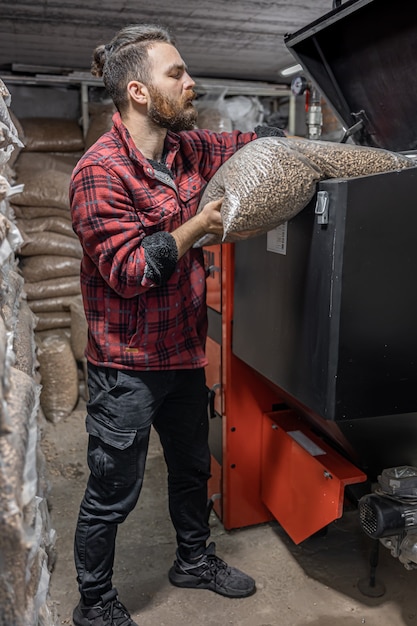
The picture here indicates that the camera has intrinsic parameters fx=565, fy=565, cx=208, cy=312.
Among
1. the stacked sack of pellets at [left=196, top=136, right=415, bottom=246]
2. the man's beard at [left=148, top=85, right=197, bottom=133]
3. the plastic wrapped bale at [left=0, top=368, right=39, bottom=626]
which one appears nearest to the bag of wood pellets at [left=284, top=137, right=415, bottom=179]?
the stacked sack of pellets at [left=196, top=136, right=415, bottom=246]

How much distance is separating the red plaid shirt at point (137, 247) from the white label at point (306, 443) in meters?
0.42

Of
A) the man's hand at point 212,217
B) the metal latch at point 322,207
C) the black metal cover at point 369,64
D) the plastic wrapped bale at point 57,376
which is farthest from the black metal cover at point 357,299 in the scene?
the plastic wrapped bale at point 57,376

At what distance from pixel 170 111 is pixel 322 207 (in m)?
0.53

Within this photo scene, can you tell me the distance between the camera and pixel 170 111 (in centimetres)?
148

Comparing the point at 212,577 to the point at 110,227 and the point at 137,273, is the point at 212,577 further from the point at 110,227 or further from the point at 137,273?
the point at 110,227

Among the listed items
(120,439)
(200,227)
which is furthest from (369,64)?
(120,439)

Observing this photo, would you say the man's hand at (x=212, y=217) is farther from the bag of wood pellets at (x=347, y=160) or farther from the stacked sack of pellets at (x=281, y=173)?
the bag of wood pellets at (x=347, y=160)

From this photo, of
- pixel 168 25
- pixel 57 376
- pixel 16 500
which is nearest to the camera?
pixel 16 500

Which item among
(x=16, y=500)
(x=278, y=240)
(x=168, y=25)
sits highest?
(x=168, y=25)

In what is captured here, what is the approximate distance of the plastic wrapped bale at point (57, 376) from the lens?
3119mm

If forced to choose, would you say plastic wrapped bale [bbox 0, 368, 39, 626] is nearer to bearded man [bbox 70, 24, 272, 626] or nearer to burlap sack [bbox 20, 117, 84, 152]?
bearded man [bbox 70, 24, 272, 626]

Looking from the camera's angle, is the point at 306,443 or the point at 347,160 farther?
the point at 306,443

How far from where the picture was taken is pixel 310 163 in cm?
127

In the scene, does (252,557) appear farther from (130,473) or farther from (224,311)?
(224,311)
